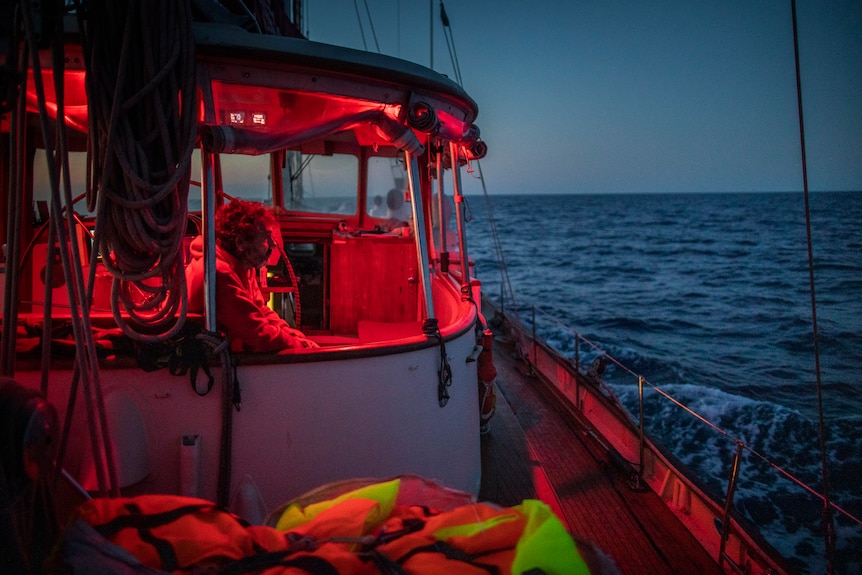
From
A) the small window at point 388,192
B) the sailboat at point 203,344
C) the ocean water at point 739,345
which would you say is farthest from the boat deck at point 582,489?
the small window at point 388,192

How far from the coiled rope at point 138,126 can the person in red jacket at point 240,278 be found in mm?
533

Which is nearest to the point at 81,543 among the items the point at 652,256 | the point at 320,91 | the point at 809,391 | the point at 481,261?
the point at 320,91

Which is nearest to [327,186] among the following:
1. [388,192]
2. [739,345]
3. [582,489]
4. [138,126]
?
[388,192]

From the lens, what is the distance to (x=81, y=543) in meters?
1.57

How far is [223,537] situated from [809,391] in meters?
14.5

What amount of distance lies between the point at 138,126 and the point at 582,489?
414 cm

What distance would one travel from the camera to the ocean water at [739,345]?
749 centimetres

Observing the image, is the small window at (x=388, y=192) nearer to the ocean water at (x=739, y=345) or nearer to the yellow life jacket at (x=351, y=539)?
the ocean water at (x=739, y=345)

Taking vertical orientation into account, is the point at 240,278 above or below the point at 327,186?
below

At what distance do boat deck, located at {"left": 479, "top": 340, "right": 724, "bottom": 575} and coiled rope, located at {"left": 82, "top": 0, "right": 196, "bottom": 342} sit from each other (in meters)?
3.08

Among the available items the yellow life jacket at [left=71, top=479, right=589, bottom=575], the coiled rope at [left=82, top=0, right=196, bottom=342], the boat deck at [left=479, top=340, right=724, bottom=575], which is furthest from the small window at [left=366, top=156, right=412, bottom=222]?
the yellow life jacket at [left=71, top=479, right=589, bottom=575]

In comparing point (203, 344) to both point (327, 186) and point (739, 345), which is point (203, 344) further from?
point (739, 345)

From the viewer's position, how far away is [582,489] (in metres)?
4.68

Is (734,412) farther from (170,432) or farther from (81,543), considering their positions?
(81,543)
